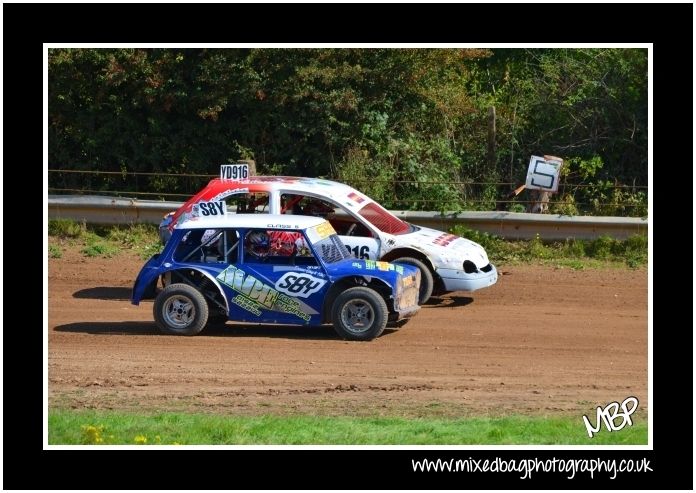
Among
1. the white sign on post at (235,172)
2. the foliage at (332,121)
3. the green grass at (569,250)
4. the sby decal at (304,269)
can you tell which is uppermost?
the foliage at (332,121)

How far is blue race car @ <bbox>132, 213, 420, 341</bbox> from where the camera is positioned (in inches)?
577

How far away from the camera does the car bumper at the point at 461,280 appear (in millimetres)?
16641

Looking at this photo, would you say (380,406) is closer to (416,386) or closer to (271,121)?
(416,386)

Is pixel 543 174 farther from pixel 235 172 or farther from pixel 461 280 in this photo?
pixel 235 172

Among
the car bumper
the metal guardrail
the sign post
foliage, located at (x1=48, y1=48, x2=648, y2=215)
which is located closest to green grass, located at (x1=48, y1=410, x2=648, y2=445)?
the car bumper

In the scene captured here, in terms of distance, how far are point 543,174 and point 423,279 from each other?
6.12 m

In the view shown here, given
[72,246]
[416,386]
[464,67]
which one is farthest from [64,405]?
[464,67]

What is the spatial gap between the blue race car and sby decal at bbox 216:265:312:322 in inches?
0.5

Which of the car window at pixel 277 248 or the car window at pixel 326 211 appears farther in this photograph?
the car window at pixel 326 211

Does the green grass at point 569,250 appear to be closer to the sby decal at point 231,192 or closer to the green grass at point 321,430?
the sby decal at point 231,192

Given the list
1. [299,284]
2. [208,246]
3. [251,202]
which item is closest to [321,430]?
[299,284]

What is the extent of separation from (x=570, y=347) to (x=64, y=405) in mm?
5981

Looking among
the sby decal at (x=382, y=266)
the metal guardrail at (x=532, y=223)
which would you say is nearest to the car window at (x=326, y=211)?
the sby decal at (x=382, y=266)

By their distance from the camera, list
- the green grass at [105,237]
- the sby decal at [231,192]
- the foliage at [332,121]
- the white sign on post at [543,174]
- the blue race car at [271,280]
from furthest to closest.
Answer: the foliage at [332,121]
the white sign on post at [543,174]
the green grass at [105,237]
the sby decal at [231,192]
the blue race car at [271,280]
